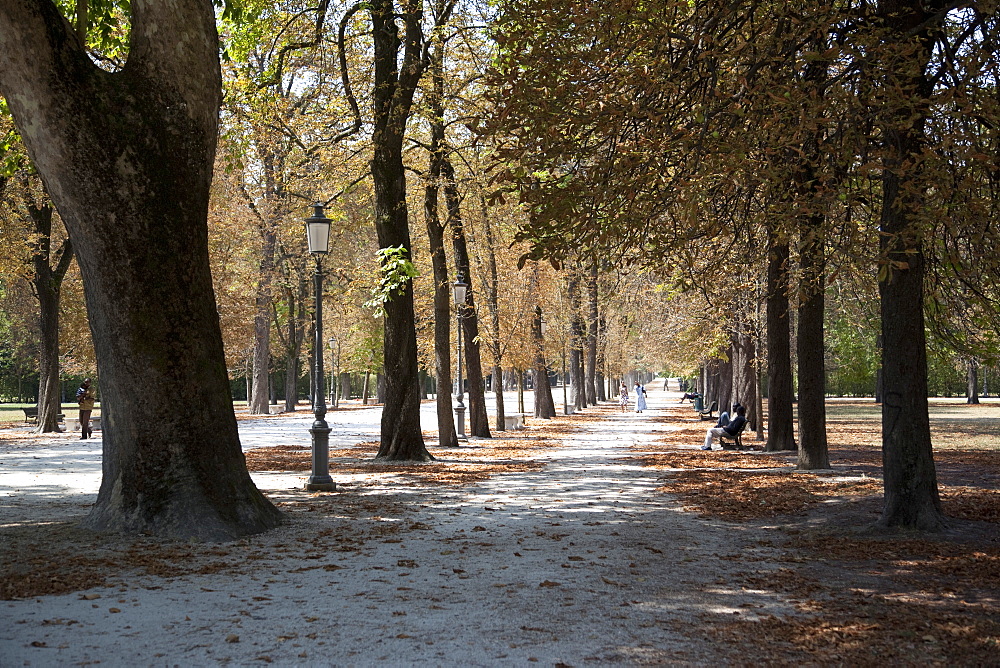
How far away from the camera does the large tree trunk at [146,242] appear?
934 centimetres

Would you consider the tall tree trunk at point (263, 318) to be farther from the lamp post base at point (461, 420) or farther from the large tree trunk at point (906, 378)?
the large tree trunk at point (906, 378)

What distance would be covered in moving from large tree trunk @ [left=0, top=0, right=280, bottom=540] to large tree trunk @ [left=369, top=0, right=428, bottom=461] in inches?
324

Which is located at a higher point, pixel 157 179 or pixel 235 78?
pixel 235 78

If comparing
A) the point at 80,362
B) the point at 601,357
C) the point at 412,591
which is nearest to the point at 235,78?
the point at 412,591

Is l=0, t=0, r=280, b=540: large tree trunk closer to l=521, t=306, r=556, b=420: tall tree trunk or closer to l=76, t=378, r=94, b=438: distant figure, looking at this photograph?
l=76, t=378, r=94, b=438: distant figure

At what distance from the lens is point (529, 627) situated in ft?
21.2

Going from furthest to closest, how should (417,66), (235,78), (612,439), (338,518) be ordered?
(612,439)
(417,66)
(235,78)
(338,518)

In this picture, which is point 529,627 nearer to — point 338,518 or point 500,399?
point 338,518

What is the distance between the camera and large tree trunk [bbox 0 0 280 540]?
30.7ft

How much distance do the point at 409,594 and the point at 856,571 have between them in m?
4.01

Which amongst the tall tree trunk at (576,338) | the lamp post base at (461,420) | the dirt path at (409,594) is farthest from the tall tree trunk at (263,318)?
the dirt path at (409,594)

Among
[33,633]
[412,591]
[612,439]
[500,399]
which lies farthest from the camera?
[500,399]

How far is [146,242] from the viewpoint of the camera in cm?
969

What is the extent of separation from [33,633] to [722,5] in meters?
7.93
